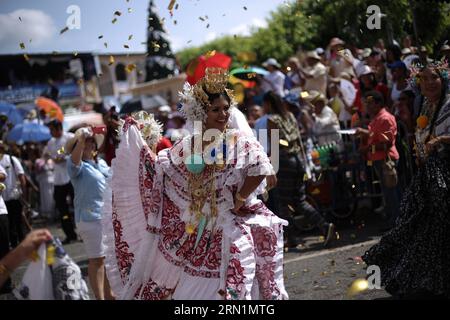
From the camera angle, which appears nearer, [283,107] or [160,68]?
[283,107]

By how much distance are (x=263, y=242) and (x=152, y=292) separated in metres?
0.89

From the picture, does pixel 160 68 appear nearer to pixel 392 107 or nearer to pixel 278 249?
pixel 392 107

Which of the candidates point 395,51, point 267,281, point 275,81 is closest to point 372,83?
point 395,51

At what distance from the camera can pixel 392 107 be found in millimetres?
9070

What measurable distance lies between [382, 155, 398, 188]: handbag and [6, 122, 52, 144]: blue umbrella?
9.69 meters

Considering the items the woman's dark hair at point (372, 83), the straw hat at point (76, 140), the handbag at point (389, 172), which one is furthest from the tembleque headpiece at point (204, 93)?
the woman's dark hair at point (372, 83)

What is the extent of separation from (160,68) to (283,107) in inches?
1138

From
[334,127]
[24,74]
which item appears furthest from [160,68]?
[334,127]

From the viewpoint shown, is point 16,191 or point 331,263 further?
point 16,191

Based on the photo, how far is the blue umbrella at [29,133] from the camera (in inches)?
588

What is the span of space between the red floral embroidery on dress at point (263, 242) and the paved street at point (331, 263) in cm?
142

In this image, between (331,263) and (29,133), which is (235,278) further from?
(29,133)

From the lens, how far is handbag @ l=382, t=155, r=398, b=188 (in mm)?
7797

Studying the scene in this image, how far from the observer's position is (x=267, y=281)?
13.9 ft
